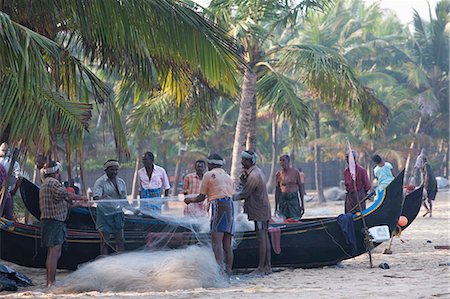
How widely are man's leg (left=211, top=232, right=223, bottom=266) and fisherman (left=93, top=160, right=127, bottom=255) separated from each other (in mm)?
1183

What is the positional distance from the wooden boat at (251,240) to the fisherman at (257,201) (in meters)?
0.12

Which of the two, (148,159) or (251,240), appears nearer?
(251,240)

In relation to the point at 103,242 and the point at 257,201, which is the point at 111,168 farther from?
the point at 257,201

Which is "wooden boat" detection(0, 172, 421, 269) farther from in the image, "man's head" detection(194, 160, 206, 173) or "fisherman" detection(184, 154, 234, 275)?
"man's head" detection(194, 160, 206, 173)

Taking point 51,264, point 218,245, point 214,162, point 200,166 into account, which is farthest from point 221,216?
point 51,264

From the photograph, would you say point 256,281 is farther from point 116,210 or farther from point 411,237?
point 411,237

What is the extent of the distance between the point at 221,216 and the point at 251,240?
33.2 inches

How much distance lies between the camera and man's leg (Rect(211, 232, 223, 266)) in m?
9.30

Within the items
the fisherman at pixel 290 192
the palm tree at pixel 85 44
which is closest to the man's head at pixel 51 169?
the palm tree at pixel 85 44

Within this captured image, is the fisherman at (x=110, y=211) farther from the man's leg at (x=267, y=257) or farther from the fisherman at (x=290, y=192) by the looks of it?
the fisherman at (x=290, y=192)

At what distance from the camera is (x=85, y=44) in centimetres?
982

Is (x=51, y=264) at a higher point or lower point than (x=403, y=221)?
lower

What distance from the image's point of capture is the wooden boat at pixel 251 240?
9766 mm

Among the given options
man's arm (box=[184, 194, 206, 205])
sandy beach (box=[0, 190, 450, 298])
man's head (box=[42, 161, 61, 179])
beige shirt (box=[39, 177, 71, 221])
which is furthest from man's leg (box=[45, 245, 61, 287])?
man's arm (box=[184, 194, 206, 205])
